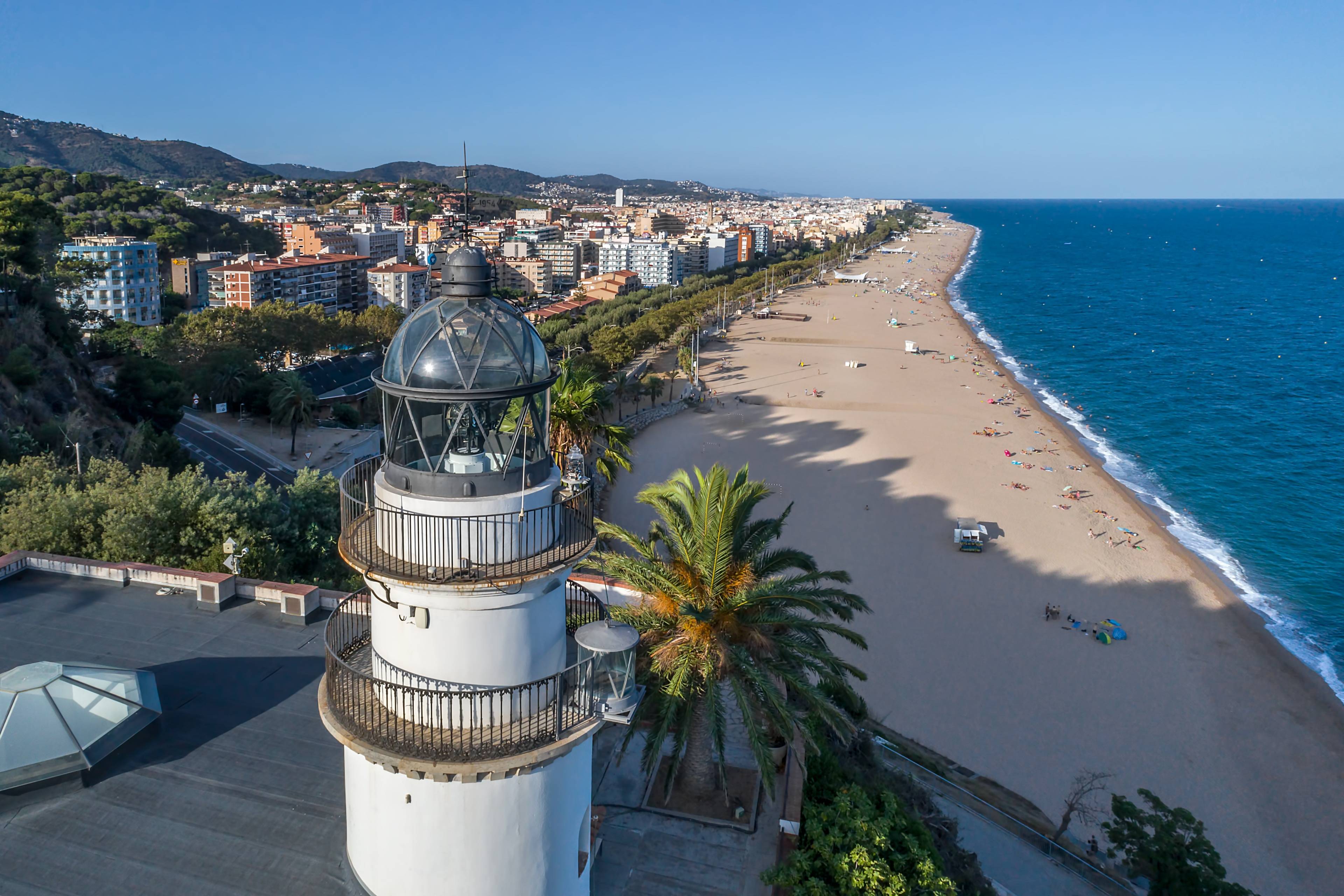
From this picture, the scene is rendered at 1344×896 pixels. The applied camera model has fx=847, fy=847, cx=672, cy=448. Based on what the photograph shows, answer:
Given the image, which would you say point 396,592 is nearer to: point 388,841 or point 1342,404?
point 388,841

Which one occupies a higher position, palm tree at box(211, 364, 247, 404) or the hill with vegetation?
the hill with vegetation

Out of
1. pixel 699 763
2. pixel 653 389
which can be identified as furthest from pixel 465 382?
pixel 653 389

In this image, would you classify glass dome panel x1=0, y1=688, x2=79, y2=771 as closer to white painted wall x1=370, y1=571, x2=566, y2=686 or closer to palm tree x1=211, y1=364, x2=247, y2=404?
white painted wall x1=370, y1=571, x2=566, y2=686

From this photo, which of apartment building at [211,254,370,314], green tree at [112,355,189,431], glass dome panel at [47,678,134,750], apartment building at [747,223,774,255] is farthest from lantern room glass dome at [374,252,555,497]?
apartment building at [747,223,774,255]

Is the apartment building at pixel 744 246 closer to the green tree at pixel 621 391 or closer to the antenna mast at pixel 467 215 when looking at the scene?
the green tree at pixel 621 391

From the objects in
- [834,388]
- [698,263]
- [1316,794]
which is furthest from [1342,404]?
[698,263]
